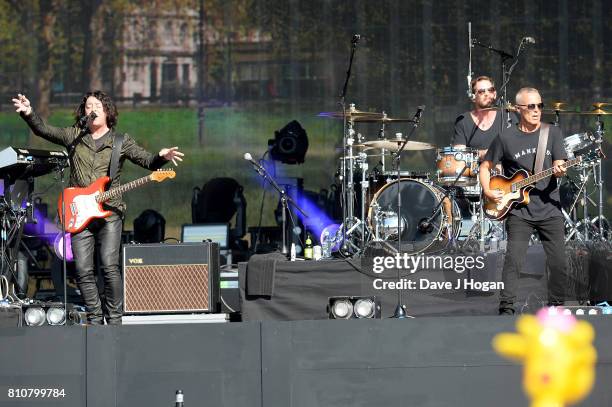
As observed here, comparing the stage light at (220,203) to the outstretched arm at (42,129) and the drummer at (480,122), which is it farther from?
the outstretched arm at (42,129)

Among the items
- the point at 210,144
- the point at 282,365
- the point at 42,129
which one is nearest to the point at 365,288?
the point at 282,365

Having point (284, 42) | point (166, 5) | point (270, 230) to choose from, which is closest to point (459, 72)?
point (284, 42)

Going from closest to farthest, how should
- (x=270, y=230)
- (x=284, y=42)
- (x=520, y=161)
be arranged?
(x=520, y=161) < (x=270, y=230) < (x=284, y=42)

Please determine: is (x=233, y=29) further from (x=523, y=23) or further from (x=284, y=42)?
(x=523, y=23)

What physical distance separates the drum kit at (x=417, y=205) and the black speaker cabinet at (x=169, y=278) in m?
1.35

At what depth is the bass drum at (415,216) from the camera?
25.4ft

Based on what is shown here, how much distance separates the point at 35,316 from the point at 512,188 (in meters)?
3.37

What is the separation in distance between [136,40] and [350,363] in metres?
7.76

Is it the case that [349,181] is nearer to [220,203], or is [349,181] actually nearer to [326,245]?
[326,245]

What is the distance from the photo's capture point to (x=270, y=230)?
1142 centimetres

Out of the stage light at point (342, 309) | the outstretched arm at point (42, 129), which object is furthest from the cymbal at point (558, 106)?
the outstretched arm at point (42, 129)

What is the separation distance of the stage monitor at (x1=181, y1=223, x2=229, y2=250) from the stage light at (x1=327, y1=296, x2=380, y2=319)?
4298 mm

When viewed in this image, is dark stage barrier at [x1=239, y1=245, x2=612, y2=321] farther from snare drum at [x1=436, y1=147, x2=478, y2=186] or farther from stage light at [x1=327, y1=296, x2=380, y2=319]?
snare drum at [x1=436, y1=147, x2=478, y2=186]

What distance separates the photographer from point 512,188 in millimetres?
6406
